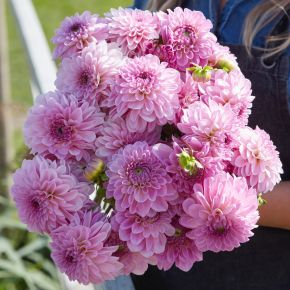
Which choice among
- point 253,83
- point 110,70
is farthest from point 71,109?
point 253,83

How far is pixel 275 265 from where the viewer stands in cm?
169

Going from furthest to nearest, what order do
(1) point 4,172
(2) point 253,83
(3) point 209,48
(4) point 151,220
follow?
(1) point 4,172
(2) point 253,83
(3) point 209,48
(4) point 151,220

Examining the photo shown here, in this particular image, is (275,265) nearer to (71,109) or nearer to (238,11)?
(238,11)

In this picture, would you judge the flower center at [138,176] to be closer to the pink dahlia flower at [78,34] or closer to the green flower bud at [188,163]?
the green flower bud at [188,163]

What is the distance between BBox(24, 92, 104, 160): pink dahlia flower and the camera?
1.19 meters

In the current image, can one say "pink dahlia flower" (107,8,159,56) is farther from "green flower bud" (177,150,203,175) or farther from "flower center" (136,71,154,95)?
"green flower bud" (177,150,203,175)

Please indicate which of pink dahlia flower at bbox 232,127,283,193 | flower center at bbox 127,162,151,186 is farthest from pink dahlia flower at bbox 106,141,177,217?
pink dahlia flower at bbox 232,127,283,193

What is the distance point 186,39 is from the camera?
1.24 metres

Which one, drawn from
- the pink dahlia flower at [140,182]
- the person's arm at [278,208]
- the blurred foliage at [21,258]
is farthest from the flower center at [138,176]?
the blurred foliage at [21,258]

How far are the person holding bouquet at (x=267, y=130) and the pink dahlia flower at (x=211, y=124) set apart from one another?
0.50 meters

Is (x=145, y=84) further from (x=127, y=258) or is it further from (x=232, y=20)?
(x=232, y=20)

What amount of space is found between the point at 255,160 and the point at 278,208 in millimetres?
497

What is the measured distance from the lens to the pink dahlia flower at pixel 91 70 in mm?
1207

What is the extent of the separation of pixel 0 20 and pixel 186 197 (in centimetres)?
243
